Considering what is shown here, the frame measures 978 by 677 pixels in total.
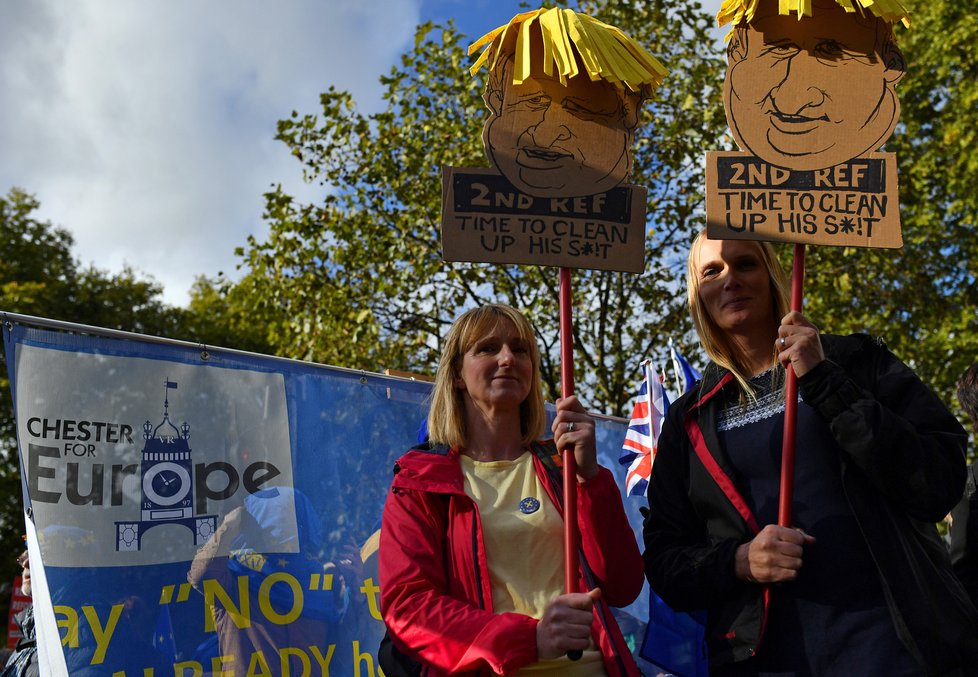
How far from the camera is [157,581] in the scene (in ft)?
10.6

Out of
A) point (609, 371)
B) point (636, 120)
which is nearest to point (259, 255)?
point (609, 371)

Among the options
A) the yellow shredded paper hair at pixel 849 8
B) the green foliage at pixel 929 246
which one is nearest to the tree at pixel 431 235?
the green foliage at pixel 929 246

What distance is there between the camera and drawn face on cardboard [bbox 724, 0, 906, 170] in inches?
Answer: 104

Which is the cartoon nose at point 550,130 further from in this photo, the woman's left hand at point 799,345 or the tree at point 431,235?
the tree at point 431,235

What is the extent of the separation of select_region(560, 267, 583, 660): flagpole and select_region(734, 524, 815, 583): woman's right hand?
1.39ft

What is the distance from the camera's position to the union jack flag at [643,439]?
4.67 m

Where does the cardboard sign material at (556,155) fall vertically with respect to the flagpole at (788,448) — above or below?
above

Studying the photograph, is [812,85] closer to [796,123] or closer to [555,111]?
[796,123]

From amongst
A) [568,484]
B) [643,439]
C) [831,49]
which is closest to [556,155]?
[831,49]

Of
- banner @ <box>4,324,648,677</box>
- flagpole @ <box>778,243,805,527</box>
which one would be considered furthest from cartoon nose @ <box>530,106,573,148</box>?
banner @ <box>4,324,648,677</box>

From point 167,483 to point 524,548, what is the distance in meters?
1.44

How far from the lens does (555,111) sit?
9.23ft

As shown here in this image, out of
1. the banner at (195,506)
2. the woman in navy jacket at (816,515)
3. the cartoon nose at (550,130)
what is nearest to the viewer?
the woman in navy jacket at (816,515)

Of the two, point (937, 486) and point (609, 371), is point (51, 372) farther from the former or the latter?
point (609, 371)
